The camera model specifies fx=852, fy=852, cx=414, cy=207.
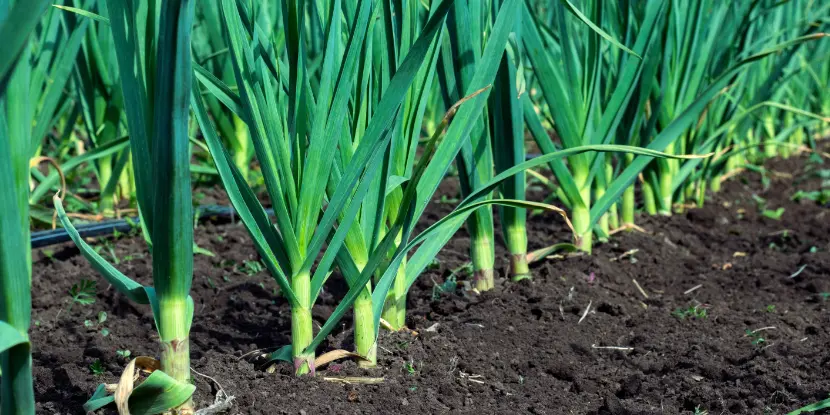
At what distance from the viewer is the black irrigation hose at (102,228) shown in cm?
226

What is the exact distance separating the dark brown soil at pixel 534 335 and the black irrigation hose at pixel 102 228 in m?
0.03

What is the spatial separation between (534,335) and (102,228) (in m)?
1.36

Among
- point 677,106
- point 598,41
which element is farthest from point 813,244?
point 598,41

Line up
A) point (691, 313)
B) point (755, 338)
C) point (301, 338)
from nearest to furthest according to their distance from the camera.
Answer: point (301, 338), point (755, 338), point (691, 313)

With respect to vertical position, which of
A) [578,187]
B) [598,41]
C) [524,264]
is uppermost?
[598,41]

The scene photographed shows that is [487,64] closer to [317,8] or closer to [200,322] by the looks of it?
[317,8]

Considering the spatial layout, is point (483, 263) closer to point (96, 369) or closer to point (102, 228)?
point (96, 369)

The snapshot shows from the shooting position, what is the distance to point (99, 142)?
2533 mm

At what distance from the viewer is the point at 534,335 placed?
5.41ft

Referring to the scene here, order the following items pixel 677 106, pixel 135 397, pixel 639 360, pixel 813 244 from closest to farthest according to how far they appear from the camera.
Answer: pixel 135 397
pixel 639 360
pixel 677 106
pixel 813 244

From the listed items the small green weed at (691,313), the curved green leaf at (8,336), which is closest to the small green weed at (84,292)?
the curved green leaf at (8,336)

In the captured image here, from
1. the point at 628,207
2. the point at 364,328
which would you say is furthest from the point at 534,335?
the point at 628,207

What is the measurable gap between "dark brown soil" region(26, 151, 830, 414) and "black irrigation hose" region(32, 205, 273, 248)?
0.11ft

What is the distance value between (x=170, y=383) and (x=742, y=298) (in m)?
1.46
